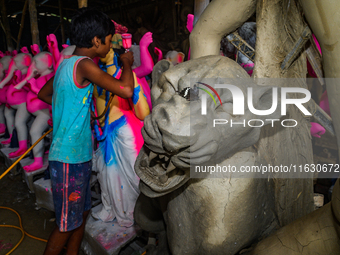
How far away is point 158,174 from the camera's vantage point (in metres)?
1.02

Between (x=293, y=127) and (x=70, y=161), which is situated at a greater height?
(x=293, y=127)

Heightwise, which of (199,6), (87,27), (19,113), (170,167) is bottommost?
(19,113)

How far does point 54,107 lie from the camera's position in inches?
64.6

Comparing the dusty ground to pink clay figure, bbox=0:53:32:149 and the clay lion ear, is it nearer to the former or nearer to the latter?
pink clay figure, bbox=0:53:32:149

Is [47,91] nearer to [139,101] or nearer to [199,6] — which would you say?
[139,101]

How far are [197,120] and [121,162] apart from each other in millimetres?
1467

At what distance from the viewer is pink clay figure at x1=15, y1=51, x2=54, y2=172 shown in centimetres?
323

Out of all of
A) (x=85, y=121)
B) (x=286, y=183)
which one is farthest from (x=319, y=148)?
(x=85, y=121)

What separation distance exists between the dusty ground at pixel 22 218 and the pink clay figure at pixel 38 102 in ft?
1.51

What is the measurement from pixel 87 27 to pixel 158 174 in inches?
43.8

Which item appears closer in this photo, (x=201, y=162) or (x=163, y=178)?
(x=201, y=162)

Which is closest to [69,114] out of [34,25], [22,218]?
[22,218]

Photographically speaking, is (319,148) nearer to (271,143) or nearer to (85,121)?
(271,143)


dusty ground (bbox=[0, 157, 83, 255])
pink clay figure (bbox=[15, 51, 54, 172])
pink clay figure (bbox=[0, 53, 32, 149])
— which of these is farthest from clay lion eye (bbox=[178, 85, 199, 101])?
pink clay figure (bbox=[0, 53, 32, 149])
